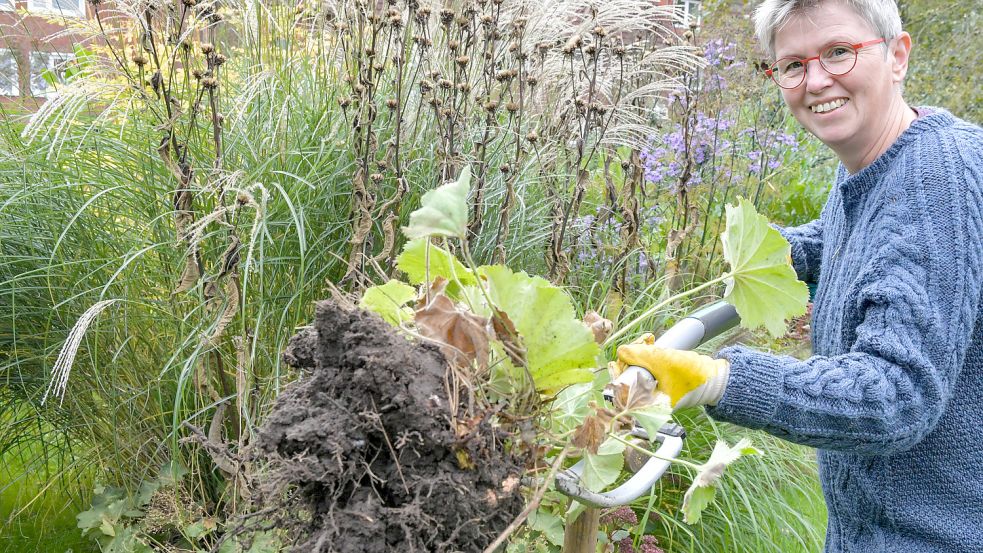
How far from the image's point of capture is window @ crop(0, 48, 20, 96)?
10.7 ft

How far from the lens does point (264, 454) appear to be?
3.05ft

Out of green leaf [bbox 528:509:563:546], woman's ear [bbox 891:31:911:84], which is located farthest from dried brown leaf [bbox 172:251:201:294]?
woman's ear [bbox 891:31:911:84]

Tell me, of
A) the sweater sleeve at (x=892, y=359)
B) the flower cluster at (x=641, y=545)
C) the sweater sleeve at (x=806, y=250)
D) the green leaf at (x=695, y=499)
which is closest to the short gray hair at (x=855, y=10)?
the sweater sleeve at (x=892, y=359)

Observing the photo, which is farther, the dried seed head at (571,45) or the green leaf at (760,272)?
the dried seed head at (571,45)

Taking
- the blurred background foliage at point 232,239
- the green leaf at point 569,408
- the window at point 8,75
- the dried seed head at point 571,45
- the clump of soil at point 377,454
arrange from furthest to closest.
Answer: the window at point 8,75 → the dried seed head at point 571,45 → the blurred background foliage at point 232,239 → the green leaf at point 569,408 → the clump of soil at point 377,454

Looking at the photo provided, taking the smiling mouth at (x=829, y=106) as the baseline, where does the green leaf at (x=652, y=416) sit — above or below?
below

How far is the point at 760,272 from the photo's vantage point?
4.16 ft

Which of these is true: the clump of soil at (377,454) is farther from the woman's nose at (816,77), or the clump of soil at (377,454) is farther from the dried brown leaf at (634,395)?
the woman's nose at (816,77)

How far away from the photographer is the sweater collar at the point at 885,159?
5.20 ft

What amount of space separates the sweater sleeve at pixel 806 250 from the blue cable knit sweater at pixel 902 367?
1.24ft

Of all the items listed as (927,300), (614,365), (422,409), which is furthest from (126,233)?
(927,300)

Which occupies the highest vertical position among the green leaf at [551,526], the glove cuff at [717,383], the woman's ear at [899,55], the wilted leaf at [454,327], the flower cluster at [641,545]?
the woman's ear at [899,55]

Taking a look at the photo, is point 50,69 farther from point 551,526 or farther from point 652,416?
point 652,416

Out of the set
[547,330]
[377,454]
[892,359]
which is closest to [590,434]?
[547,330]
